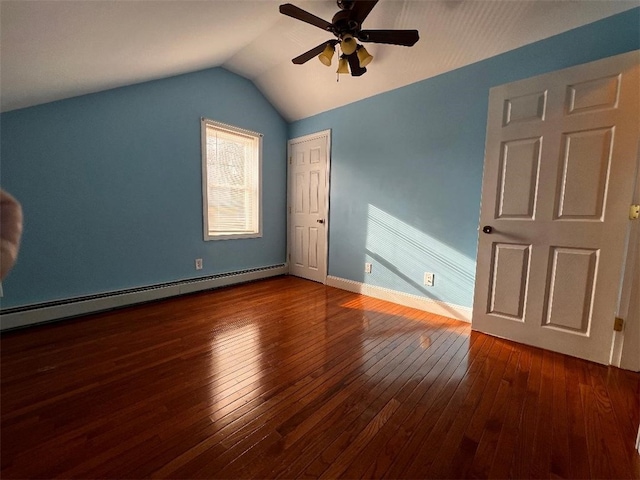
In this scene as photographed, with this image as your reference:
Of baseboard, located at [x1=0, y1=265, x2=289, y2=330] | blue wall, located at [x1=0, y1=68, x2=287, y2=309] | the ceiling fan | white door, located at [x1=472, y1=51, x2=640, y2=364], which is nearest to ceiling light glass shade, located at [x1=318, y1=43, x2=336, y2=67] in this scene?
the ceiling fan

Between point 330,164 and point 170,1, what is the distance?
7.31ft

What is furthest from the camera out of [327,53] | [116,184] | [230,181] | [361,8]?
[230,181]

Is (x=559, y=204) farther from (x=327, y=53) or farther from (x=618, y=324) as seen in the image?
(x=327, y=53)

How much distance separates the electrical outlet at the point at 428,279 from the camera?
2701 mm

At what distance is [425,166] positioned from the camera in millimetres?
2703

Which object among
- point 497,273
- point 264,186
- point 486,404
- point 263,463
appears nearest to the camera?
point 263,463

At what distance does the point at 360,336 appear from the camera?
7.04 ft

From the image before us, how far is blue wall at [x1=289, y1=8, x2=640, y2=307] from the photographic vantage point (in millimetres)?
2061

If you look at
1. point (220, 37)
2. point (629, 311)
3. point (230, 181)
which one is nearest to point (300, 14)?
point (220, 37)

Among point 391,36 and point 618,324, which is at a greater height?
point 391,36

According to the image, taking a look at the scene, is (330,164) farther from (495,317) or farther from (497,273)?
(495,317)

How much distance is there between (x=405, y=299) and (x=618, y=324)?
158cm

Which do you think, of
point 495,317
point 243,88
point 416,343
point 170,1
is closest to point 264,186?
point 243,88

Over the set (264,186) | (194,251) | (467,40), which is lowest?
(194,251)
